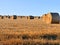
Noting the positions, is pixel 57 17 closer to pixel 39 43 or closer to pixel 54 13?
pixel 54 13

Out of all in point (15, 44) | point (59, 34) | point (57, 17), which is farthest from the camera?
point (57, 17)

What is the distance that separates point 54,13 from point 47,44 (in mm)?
13922

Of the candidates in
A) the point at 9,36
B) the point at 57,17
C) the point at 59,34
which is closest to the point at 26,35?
the point at 9,36

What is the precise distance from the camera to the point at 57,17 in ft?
66.6

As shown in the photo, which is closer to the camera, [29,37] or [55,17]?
[29,37]

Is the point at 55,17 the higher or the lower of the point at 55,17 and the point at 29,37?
the higher

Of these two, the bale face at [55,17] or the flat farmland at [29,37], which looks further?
the bale face at [55,17]

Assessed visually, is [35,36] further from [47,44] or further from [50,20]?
[50,20]

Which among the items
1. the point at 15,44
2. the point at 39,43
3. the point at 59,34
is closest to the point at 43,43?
the point at 39,43

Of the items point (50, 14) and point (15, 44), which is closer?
point (15, 44)

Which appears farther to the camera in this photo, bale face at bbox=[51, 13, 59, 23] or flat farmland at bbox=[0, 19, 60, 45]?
bale face at bbox=[51, 13, 59, 23]

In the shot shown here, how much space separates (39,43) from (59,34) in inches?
109

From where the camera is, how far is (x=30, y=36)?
8.95 m

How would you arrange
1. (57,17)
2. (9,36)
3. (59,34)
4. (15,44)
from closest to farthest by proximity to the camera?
(15,44)
(9,36)
(59,34)
(57,17)
